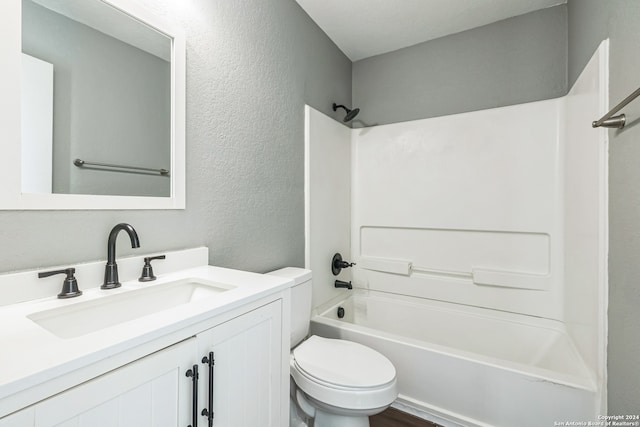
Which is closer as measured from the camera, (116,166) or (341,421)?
(116,166)

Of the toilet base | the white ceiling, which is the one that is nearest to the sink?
the toilet base

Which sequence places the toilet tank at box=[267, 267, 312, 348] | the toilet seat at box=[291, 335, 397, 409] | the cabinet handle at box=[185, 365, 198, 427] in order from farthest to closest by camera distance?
the toilet tank at box=[267, 267, 312, 348] → the toilet seat at box=[291, 335, 397, 409] → the cabinet handle at box=[185, 365, 198, 427]

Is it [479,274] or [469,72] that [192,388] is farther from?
[469,72]

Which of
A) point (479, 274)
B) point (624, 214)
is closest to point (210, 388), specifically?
point (624, 214)

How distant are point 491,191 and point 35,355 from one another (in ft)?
7.52

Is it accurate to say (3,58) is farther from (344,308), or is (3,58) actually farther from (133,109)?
(344,308)

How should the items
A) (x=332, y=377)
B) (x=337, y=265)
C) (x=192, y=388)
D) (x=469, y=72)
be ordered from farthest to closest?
(x=337, y=265) → (x=469, y=72) → (x=332, y=377) → (x=192, y=388)

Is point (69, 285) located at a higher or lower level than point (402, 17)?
lower

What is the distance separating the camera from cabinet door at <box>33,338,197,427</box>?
47 cm

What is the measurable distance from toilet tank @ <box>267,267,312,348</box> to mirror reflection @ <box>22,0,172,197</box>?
2.48 feet

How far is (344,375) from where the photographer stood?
4.07ft

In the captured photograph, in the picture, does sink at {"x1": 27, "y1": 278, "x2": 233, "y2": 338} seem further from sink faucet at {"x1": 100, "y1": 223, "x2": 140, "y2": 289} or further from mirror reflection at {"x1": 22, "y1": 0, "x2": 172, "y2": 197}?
mirror reflection at {"x1": 22, "y1": 0, "x2": 172, "y2": 197}

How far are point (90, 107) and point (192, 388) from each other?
93cm

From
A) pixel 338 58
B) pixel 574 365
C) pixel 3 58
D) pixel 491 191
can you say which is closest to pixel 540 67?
pixel 491 191
